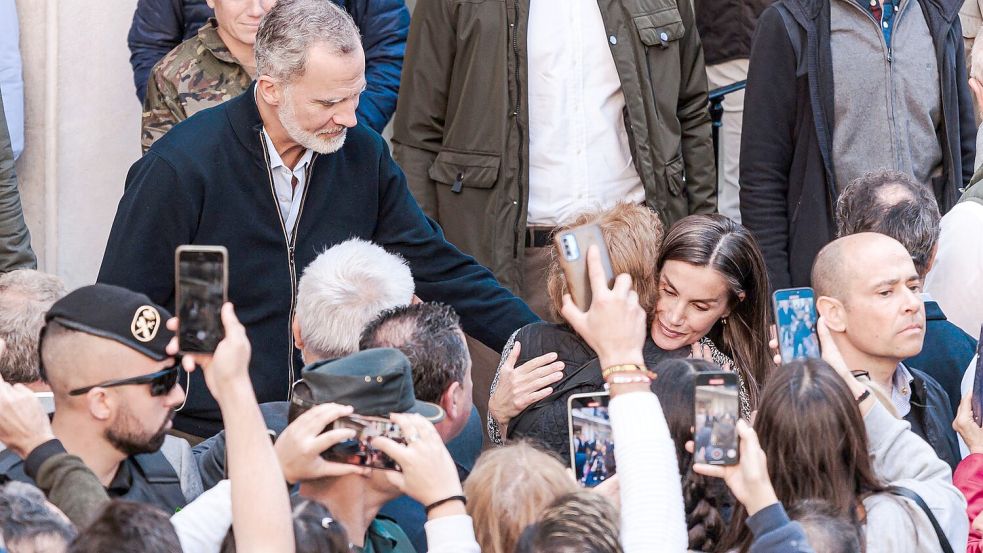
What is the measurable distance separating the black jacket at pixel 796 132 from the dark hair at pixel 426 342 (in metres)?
2.17

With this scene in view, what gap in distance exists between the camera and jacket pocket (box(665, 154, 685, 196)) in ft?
18.1

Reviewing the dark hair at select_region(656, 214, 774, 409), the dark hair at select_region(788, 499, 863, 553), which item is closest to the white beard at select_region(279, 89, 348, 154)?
the dark hair at select_region(656, 214, 774, 409)

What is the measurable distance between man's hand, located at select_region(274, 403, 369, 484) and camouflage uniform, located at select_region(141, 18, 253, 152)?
8.48ft

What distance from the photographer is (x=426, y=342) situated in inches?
132

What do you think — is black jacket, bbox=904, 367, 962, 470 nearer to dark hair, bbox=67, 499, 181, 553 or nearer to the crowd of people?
the crowd of people

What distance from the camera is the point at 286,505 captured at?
2582mm

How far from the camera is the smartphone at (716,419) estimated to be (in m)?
2.82

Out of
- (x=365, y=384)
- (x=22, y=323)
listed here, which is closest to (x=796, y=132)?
(x=22, y=323)

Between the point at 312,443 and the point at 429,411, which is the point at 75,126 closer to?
the point at 429,411

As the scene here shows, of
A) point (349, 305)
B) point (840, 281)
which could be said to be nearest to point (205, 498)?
point (349, 305)

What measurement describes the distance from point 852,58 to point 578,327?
2832mm

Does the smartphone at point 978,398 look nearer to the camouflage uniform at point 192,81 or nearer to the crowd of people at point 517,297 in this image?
the crowd of people at point 517,297

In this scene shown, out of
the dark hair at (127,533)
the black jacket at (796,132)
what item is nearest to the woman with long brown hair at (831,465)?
the dark hair at (127,533)

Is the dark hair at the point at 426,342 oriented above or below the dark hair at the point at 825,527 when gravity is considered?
above
